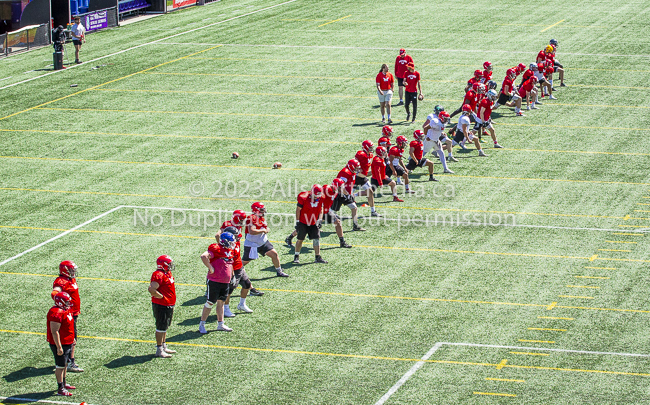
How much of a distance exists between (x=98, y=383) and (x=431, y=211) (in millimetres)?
10625

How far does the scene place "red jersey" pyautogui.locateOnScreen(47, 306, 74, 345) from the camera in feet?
42.7

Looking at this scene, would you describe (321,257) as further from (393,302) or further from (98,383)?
(98,383)

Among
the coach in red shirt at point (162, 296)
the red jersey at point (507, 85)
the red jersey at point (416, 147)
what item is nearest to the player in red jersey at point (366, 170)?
the red jersey at point (416, 147)

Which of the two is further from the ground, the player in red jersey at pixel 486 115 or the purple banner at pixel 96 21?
the purple banner at pixel 96 21

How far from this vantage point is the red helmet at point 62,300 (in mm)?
13094

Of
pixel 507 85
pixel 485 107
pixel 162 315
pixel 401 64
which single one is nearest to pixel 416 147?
pixel 485 107

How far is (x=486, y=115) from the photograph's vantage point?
25875mm

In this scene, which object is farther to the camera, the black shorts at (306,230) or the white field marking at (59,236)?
the white field marking at (59,236)

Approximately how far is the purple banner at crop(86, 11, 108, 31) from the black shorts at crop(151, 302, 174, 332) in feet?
110

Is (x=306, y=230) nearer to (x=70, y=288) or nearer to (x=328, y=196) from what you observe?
(x=328, y=196)

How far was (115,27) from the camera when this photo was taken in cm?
4609

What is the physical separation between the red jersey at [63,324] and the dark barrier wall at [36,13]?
3254 centimetres

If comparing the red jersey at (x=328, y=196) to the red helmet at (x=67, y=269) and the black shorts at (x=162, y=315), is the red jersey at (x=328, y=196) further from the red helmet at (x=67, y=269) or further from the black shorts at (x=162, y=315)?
the red helmet at (x=67, y=269)

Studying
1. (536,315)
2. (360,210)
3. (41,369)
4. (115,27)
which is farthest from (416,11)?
(41,369)
